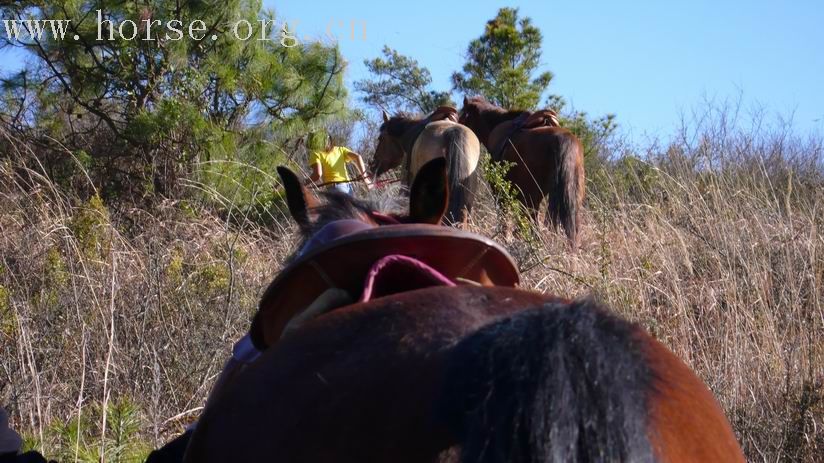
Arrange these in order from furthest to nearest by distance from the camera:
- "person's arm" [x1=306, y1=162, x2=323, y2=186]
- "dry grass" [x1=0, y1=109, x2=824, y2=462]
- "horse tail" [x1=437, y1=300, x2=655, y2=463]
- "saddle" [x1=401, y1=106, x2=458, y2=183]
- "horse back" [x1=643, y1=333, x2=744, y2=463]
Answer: "saddle" [x1=401, y1=106, x2=458, y2=183] < "person's arm" [x1=306, y1=162, x2=323, y2=186] < "dry grass" [x1=0, y1=109, x2=824, y2=462] < "horse back" [x1=643, y1=333, x2=744, y2=463] < "horse tail" [x1=437, y1=300, x2=655, y2=463]

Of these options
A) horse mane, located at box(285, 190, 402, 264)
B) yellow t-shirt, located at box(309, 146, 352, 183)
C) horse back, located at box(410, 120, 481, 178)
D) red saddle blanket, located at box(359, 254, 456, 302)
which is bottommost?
red saddle blanket, located at box(359, 254, 456, 302)

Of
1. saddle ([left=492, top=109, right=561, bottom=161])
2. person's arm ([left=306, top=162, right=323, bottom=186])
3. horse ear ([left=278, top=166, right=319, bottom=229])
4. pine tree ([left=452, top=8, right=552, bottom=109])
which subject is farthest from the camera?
pine tree ([left=452, top=8, right=552, bottom=109])

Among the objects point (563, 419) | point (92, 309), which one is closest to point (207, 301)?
point (92, 309)

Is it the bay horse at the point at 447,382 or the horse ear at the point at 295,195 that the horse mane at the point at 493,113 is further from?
the bay horse at the point at 447,382

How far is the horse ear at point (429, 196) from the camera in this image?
226 cm

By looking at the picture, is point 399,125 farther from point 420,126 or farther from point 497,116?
point 497,116

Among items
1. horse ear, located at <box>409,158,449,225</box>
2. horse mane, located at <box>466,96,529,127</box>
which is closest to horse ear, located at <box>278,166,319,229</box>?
horse ear, located at <box>409,158,449,225</box>

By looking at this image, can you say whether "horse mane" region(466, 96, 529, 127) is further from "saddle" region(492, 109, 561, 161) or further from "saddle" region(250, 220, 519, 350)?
"saddle" region(250, 220, 519, 350)

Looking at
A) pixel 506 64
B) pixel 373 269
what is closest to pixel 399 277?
pixel 373 269

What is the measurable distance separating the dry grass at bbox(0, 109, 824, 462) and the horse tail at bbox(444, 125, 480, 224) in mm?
3223

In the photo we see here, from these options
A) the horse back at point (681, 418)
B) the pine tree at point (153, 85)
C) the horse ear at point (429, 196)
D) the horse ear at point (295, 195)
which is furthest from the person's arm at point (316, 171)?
the horse back at point (681, 418)

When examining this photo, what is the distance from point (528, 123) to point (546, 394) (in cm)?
904

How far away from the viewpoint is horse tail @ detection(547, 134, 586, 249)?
9.18 meters

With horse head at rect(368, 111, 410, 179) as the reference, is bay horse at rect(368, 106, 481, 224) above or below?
below
